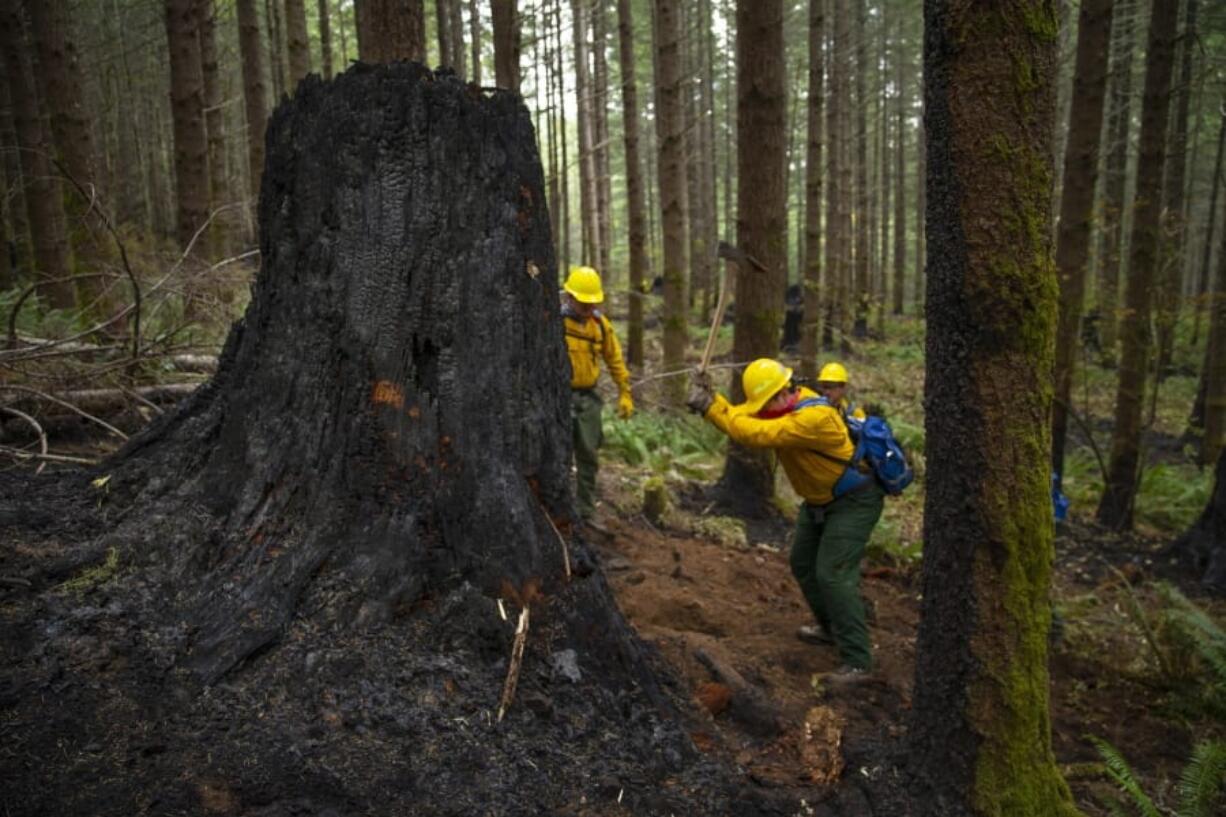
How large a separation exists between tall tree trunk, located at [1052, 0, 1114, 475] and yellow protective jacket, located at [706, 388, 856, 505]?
368cm

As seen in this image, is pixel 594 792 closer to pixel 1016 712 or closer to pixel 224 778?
pixel 224 778

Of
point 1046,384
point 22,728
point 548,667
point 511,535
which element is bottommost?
point 548,667

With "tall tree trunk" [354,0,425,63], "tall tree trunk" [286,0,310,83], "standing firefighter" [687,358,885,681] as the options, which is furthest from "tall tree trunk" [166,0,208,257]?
"standing firefighter" [687,358,885,681]

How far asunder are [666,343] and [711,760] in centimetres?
885

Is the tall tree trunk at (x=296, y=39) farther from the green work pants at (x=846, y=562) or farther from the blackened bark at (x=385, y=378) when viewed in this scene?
the green work pants at (x=846, y=562)

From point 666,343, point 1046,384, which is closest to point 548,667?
point 1046,384

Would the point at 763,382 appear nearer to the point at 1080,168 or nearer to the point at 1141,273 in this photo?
the point at 1080,168

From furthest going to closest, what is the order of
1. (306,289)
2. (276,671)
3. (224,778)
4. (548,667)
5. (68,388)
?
1. (68,388)
2. (306,289)
3. (548,667)
4. (276,671)
5. (224,778)

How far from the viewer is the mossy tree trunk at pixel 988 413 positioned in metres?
2.59

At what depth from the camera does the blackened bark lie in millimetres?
2748

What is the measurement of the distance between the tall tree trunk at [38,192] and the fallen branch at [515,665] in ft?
24.4

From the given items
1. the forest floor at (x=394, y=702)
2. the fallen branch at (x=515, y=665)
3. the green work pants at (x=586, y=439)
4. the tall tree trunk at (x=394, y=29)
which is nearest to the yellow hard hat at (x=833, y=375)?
the forest floor at (x=394, y=702)

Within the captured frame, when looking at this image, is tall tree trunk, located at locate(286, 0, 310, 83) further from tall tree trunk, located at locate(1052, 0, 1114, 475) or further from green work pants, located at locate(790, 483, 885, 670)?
green work pants, located at locate(790, 483, 885, 670)

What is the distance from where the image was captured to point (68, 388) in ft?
17.1
